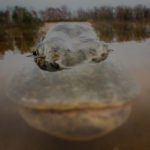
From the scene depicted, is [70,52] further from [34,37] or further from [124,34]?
[34,37]

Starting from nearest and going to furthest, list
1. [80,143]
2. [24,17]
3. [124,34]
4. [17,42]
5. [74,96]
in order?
[80,143] < [74,96] < [17,42] < [124,34] < [24,17]

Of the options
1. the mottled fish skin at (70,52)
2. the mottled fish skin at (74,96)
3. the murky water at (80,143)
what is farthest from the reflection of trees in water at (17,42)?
the murky water at (80,143)

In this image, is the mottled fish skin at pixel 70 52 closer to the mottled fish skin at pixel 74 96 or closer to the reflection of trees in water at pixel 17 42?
the mottled fish skin at pixel 74 96

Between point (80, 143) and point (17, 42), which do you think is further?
point (17, 42)

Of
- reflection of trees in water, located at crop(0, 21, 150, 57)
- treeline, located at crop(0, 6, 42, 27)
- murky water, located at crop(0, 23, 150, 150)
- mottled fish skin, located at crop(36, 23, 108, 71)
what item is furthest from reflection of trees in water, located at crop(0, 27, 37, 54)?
treeline, located at crop(0, 6, 42, 27)

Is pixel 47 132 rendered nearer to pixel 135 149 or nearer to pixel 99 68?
pixel 135 149

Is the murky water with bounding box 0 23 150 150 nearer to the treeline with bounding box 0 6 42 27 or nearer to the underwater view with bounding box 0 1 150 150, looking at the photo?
the underwater view with bounding box 0 1 150 150

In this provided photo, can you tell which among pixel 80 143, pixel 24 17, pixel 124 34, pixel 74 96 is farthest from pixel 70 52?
pixel 24 17

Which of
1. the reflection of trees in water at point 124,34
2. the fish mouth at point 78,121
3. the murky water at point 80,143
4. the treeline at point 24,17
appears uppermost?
the treeline at point 24,17
